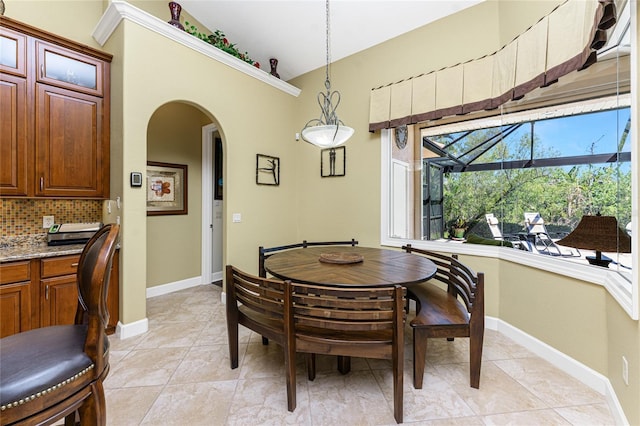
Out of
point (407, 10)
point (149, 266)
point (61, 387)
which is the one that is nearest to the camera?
point (61, 387)

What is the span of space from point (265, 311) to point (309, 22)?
3.33 m

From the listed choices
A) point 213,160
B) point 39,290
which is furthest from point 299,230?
point 39,290

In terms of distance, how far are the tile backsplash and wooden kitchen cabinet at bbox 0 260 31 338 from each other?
0.72 metres

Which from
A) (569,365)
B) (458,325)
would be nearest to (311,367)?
(458,325)

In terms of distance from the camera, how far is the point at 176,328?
269 centimetres

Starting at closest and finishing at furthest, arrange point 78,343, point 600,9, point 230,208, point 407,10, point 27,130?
point 78,343 < point 600,9 < point 27,130 < point 407,10 < point 230,208

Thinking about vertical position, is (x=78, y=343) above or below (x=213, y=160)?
below

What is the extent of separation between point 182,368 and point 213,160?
2986 mm

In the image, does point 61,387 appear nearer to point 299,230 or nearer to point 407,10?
point 299,230

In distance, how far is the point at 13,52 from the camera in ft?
7.27

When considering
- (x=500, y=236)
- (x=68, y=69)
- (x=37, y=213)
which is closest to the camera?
(x=68, y=69)

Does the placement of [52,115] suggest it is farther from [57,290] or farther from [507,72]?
[507,72]

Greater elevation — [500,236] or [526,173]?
[526,173]

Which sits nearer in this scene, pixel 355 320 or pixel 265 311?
pixel 355 320
